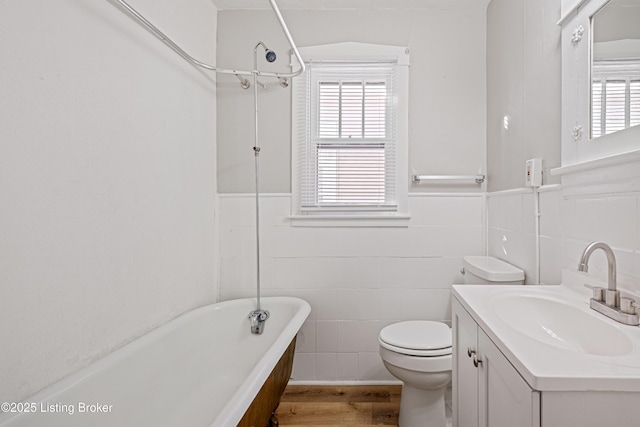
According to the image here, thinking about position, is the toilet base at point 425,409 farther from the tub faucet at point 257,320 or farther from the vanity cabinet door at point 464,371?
the tub faucet at point 257,320

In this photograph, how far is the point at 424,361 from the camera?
148cm

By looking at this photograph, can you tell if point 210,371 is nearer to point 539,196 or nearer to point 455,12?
point 539,196

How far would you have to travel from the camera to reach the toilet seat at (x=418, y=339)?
4.91 feet

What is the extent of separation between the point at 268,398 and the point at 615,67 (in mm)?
1723

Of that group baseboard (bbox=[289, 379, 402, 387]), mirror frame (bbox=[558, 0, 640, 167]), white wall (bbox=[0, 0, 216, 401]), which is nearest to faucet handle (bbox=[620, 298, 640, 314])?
mirror frame (bbox=[558, 0, 640, 167])

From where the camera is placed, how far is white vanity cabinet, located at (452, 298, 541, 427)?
0.63m

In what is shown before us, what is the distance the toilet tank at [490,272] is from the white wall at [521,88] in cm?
44

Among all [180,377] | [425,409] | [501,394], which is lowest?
[425,409]

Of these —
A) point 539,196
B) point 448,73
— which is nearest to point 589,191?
point 539,196

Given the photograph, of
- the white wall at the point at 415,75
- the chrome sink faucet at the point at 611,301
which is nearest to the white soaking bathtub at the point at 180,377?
the white wall at the point at 415,75

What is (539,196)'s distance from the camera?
1449 millimetres

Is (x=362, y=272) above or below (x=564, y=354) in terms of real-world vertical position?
below

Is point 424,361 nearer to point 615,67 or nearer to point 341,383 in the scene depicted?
point 341,383

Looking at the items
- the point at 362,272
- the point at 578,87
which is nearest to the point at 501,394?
the point at 578,87
